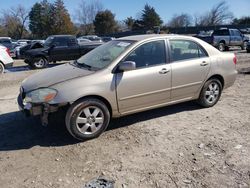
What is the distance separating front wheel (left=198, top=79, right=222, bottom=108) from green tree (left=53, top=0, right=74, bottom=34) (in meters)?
59.2

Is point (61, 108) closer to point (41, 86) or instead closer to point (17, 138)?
point (41, 86)

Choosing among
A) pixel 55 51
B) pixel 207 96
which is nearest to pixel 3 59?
pixel 55 51

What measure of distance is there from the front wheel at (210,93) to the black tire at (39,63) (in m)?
10.3

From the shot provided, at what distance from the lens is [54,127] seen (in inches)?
198

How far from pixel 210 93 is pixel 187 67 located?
0.96 metres

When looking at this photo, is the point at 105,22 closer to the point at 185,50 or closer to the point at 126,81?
the point at 185,50

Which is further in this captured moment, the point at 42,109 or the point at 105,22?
the point at 105,22

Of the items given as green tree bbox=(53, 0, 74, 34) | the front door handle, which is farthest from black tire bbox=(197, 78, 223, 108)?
green tree bbox=(53, 0, 74, 34)

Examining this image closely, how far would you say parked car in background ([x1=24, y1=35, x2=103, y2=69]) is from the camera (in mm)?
Answer: 13938

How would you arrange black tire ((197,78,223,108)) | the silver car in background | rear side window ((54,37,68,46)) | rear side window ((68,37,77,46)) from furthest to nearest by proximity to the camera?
rear side window ((68,37,77,46)) < rear side window ((54,37,68,46)) < black tire ((197,78,223,108)) < the silver car in background

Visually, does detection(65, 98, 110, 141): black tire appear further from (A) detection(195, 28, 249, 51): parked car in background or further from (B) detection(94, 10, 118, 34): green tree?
(B) detection(94, 10, 118, 34): green tree

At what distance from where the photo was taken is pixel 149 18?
230ft

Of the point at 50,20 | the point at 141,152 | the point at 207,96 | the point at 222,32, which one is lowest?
the point at 141,152

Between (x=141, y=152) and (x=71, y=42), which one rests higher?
(x=71, y=42)
